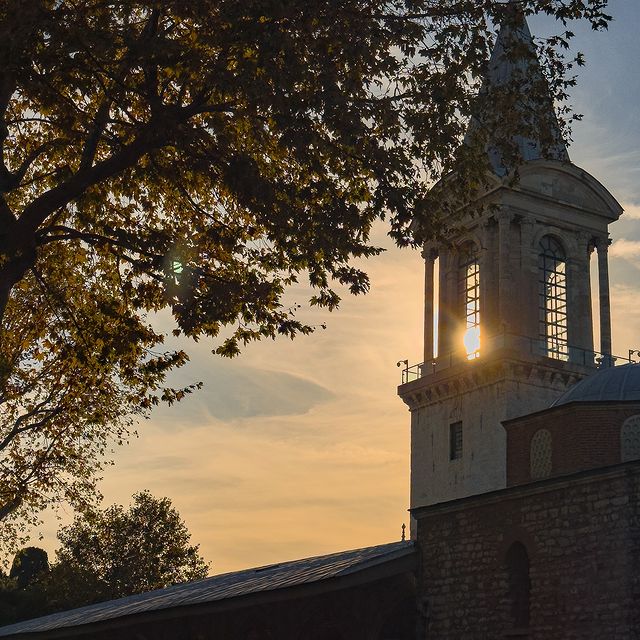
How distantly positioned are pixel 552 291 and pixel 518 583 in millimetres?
24357

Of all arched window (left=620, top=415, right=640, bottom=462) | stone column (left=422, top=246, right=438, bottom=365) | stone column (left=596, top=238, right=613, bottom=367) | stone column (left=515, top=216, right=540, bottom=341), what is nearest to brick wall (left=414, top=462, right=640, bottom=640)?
arched window (left=620, top=415, right=640, bottom=462)

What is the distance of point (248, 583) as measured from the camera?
28062mm

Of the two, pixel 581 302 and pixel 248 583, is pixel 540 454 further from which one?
pixel 581 302

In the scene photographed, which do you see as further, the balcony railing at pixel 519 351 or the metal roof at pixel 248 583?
the balcony railing at pixel 519 351

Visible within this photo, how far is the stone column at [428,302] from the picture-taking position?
4625 cm

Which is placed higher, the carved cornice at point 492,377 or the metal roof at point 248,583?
the carved cornice at point 492,377

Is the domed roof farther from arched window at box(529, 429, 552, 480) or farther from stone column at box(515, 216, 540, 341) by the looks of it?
stone column at box(515, 216, 540, 341)

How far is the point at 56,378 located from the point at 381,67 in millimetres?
14272

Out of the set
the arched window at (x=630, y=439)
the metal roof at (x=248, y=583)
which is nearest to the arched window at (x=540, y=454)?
the arched window at (x=630, y=439)

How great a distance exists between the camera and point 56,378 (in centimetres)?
2722

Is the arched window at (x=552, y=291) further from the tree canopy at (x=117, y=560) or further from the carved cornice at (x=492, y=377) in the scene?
the tree canopy at (x=117, y=560)

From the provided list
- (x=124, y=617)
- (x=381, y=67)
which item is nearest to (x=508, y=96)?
(x=381, y=67)

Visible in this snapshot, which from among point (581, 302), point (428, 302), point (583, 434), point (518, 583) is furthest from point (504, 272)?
point (518, 583)

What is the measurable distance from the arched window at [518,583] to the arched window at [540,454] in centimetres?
477
